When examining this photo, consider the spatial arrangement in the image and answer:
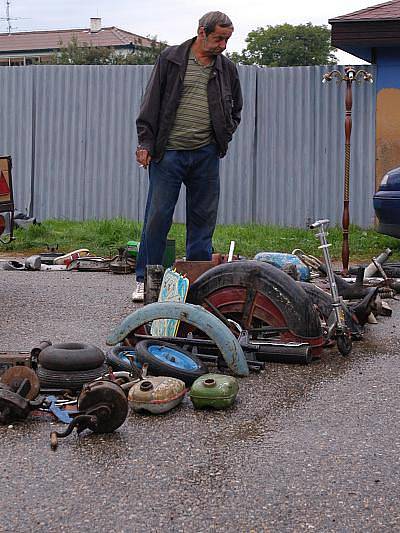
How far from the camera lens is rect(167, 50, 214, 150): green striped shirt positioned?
289 inches

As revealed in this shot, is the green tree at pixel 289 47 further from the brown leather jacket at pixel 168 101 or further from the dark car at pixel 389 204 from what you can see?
the brown leather jacket at pixel 168 101

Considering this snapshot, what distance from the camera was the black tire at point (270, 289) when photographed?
232 inches

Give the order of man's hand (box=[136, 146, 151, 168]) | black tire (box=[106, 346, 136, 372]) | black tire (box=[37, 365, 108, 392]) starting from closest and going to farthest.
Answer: black tire (box=[37, 365, 108, 392]) < black tire (box=[106, 346, 136, 372]) < man's hand (box=[136, 146, 151, 168])

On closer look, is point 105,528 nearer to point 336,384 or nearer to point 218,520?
point 218,520

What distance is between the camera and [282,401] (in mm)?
5043

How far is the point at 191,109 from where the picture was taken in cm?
736

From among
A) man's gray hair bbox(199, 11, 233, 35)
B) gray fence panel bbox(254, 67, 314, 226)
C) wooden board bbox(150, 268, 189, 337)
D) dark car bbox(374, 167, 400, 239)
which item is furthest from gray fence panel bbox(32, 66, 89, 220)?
wooden board bbox(150, 268, 189, 337)

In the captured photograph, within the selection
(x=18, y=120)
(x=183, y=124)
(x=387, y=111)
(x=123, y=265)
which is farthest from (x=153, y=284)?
(x=18, y=120)

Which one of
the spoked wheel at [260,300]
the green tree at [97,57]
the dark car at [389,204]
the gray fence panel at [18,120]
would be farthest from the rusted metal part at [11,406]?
the green tree at [97,57]

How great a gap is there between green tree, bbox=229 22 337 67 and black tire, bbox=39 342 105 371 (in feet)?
205

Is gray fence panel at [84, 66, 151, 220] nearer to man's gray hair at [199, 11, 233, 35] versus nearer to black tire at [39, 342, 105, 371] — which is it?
man's gray hair at [199, 11, 233, 35]

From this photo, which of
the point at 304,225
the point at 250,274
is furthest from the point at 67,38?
the point at 250,274

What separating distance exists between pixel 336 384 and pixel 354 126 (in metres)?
9.16

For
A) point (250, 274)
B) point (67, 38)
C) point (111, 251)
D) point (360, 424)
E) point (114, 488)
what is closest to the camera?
point (114, 488)
